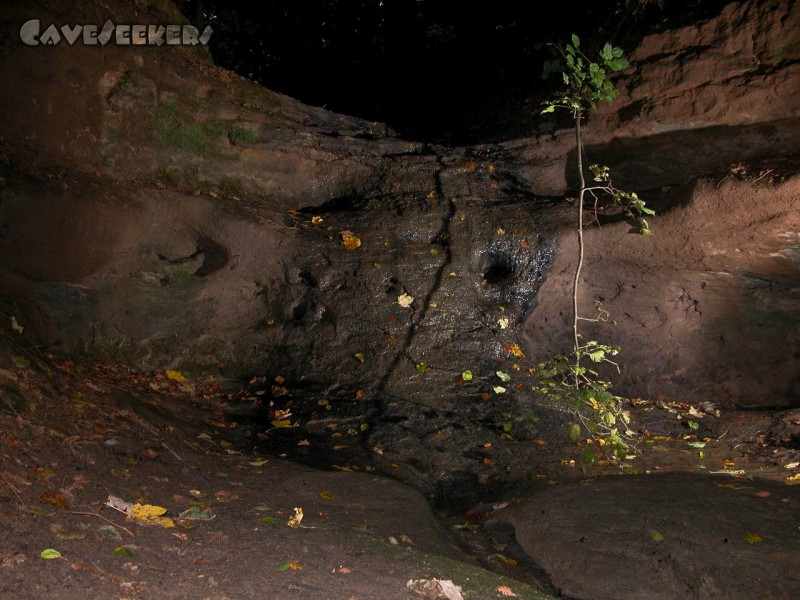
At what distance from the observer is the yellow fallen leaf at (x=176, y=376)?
Result: 622 cm

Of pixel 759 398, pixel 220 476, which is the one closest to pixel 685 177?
pixel 759 398

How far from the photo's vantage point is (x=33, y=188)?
18.4ft

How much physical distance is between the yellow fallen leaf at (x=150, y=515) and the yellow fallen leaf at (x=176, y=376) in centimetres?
317

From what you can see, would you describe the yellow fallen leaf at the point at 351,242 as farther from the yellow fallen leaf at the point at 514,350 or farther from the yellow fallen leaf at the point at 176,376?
the yellow fallen leaf at the point at 176,376

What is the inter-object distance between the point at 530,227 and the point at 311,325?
2.56 m

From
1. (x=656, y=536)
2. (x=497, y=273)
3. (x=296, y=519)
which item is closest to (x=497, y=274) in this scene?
(x=497, y=273)

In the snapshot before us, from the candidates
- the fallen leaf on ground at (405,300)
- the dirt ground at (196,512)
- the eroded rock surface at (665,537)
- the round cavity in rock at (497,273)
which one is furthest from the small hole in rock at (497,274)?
the eroded rock surface at (665,537)

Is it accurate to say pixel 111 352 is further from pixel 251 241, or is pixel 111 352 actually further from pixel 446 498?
pixel 446 498

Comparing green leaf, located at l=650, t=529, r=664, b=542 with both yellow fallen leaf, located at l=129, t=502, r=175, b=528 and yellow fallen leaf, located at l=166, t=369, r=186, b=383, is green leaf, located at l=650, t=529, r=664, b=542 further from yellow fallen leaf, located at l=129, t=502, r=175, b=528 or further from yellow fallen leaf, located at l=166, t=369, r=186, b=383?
yellow fallen leaf, located at l=166, t=369, r=186, b=383
